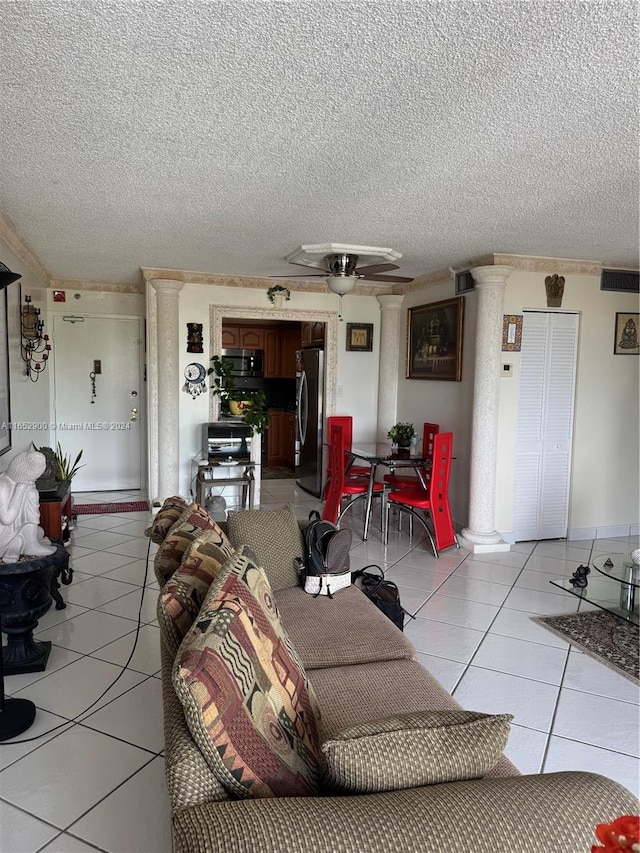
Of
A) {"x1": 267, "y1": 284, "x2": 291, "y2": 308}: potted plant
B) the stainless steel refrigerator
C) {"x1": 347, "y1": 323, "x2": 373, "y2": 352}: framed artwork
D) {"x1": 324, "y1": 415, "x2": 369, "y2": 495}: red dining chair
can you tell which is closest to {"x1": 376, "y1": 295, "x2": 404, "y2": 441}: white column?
{"x1": 347, "y1": 323, "x2": 373, "y2": 352}: framed artwork

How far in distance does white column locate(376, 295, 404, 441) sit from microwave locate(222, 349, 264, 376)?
2.69 meters

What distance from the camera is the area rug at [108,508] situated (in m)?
5.75

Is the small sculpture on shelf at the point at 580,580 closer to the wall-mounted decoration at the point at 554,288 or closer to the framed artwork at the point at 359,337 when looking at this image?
the wall-mounted decoration at the point at 554,288

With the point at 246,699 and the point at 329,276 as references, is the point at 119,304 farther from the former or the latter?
the point at 246,699

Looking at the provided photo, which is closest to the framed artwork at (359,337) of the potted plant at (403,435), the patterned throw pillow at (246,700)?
the potted plant at (403,435)

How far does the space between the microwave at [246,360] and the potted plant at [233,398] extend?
257 cm

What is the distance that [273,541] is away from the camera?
9.12ft

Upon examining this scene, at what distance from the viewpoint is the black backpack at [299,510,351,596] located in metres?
2.66

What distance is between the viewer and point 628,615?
2900 mm

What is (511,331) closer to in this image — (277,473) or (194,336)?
(194,336)

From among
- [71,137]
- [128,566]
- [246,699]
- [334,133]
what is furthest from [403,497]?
[246,699]

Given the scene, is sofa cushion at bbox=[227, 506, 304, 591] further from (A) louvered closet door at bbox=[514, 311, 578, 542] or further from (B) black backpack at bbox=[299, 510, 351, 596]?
(A) louvered closet door at bbox=[514, 311, 578, 542]

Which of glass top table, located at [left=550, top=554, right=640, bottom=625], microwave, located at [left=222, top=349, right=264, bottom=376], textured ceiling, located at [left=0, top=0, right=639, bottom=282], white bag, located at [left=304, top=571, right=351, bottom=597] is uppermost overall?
textured ceiling, located at [left=0, top=0, right=639, bottom=282]

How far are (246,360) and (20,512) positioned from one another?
20.0 feet
